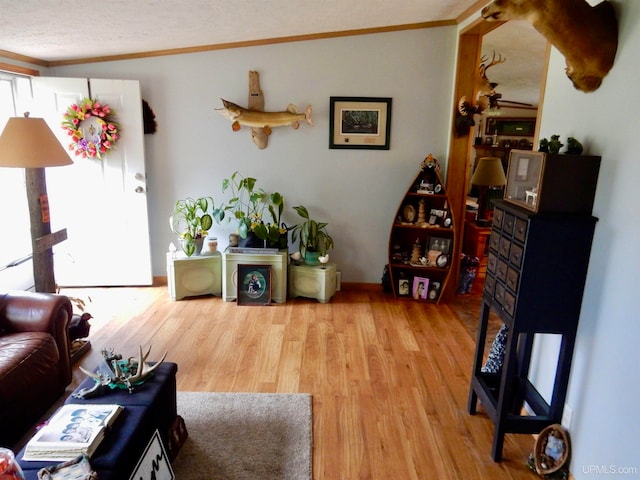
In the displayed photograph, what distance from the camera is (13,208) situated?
3.56 meters

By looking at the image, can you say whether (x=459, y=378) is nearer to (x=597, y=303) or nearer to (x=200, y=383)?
(x=597, y=303)

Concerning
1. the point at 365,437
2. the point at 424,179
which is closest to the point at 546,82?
the point at 424,179

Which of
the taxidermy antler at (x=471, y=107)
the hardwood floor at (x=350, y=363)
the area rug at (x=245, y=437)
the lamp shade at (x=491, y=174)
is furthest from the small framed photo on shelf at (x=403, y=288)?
the area rug at (x=245, y=437)

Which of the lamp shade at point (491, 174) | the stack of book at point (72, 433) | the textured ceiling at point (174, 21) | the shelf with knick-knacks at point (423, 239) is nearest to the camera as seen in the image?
the stack of book at point (72, 433)

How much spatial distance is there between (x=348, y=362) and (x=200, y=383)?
95 cm

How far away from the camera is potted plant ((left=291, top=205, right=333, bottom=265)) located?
3775 millimetres

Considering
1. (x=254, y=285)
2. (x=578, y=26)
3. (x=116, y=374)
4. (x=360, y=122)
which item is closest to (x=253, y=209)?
(x=254, y=285)

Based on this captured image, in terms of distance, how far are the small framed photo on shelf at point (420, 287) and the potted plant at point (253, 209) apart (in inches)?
51.0

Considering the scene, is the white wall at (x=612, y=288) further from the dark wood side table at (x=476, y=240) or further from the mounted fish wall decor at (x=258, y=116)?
the dark wood side table at (x=476, y=240)

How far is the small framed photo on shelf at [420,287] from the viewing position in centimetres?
388

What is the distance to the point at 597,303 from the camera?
65.9 inches

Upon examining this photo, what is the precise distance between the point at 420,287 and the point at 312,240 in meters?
1.09

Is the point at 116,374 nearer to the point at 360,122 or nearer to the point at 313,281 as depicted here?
the point at 313,281

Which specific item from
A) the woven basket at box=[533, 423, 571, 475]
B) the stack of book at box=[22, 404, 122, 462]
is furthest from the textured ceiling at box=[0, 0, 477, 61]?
the woven basket at box=[533, 423, 571, 475]
